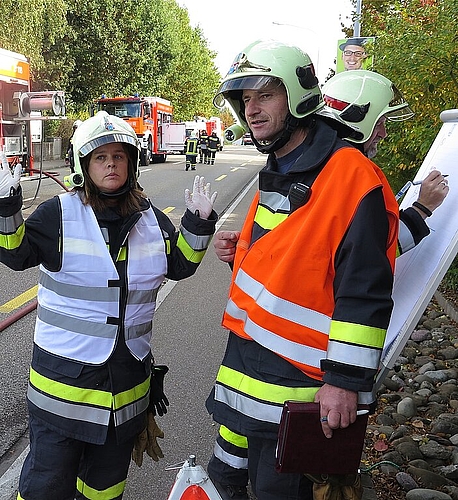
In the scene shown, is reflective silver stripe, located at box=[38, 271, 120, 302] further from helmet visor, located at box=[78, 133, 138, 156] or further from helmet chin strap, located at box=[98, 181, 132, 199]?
helmet visor, located at box=[78, 133, 138, 156]

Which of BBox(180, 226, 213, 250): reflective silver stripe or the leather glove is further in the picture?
BBox(180, 226, 213, 250): reflective silver stripe

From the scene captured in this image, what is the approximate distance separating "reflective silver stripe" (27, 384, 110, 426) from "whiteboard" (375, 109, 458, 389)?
3.60ft

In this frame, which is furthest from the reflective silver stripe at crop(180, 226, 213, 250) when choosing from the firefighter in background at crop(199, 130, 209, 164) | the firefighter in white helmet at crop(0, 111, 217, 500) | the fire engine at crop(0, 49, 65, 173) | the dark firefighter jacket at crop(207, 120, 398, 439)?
the firefighter in background at crop(199, 130, 209, 164)

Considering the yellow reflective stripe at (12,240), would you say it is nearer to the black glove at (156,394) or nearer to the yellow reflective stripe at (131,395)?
the yellow reflective stripe at (131,395)

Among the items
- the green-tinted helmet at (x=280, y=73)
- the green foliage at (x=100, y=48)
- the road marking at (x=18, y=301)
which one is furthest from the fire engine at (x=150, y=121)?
the green-tinted helmet at (x=280, y=73)

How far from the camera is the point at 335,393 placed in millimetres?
1991

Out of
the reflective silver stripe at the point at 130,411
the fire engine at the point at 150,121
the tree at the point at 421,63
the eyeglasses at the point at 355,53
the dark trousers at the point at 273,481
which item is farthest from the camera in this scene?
the fire engine at the point at 150,121

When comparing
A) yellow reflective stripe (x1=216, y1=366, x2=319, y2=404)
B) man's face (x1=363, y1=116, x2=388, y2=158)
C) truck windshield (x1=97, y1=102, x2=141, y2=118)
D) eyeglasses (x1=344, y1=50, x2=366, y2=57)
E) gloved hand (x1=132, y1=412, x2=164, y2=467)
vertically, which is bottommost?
truck windshield (x1=97, y1=102, x2=141, y2=118)

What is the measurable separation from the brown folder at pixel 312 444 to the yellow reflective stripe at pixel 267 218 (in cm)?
61

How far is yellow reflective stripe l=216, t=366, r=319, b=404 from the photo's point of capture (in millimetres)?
2166

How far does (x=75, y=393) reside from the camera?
2.42 m

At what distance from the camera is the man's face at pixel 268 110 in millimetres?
2266

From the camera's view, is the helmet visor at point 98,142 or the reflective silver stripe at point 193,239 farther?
the reflective silver stripe at point 193,239

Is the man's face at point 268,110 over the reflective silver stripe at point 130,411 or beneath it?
over
